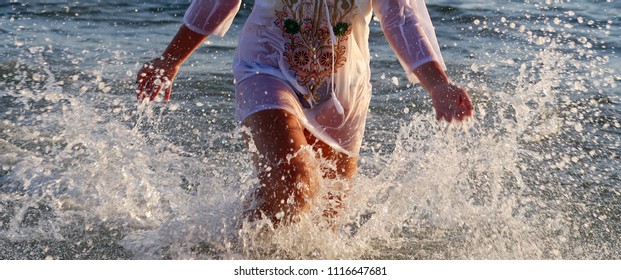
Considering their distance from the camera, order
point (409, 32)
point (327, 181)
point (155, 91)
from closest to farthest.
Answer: point (409, 32), point (155, 91), point (327, 181)

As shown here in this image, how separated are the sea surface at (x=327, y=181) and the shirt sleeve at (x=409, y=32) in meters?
0.35

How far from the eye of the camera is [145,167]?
16.6 ft

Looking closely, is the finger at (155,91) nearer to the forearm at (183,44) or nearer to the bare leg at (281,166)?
the forearm at (183,44)

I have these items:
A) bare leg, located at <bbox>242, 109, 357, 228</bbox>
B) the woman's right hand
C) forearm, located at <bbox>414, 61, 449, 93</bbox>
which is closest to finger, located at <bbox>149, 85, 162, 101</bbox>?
the woman's right hand

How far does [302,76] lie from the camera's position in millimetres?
3871

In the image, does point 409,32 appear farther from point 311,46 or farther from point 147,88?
point 147,88

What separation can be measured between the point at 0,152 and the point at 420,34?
9.05 feet

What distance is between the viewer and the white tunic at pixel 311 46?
377cm

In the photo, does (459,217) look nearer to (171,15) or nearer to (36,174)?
(36,174)

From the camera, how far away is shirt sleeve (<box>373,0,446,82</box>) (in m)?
3.74

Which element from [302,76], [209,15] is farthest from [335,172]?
[209,15]

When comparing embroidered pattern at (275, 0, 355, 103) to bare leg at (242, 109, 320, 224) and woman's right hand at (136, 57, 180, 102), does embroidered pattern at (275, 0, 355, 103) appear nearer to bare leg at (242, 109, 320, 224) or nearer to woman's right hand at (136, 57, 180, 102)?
bare leg at (242, 109, 320, 224)

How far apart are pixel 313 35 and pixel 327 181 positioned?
702 mm

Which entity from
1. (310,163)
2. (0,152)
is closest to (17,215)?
(0,152)
